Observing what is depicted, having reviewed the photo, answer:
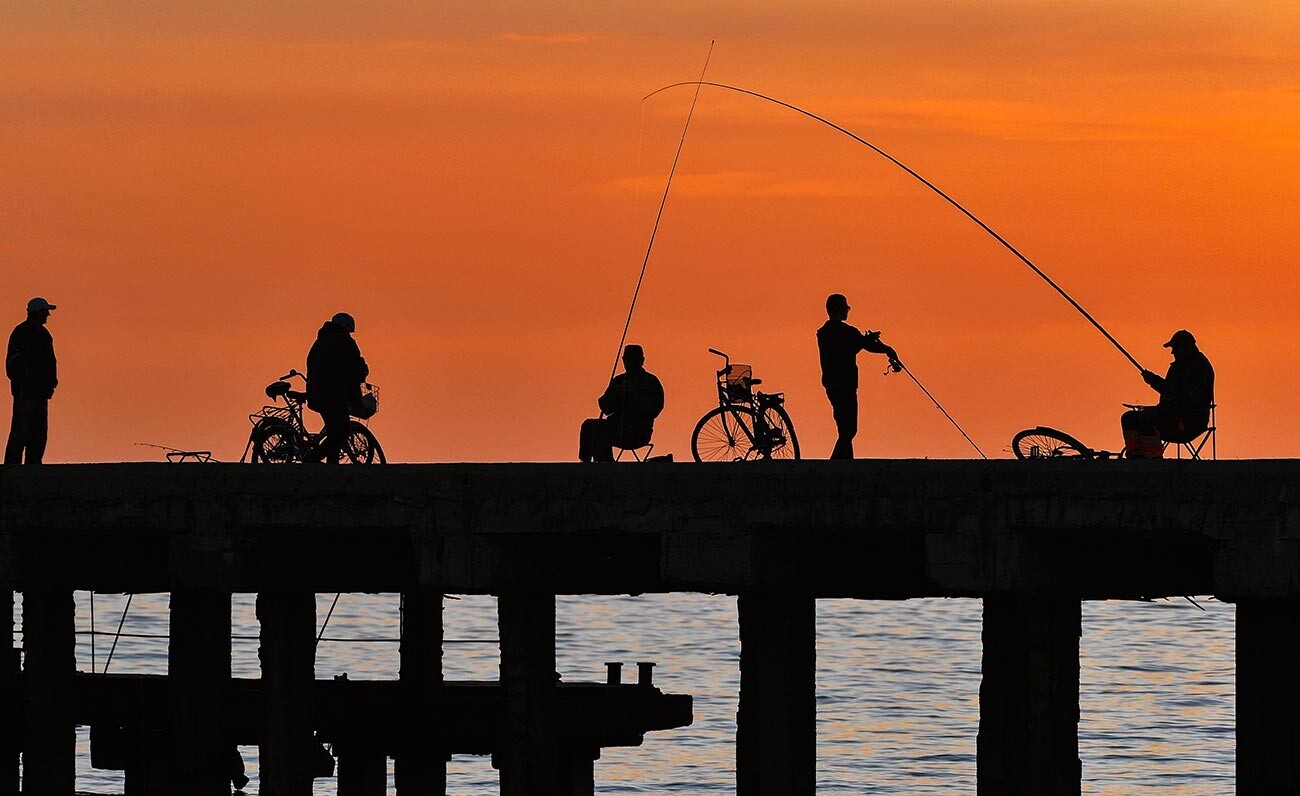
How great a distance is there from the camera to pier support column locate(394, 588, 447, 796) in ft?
72.9

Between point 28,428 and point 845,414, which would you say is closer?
point 845,414

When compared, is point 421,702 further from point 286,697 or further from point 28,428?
point 286,697

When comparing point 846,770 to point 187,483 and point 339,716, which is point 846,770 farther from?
point 187,483

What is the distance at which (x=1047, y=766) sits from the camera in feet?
44.4

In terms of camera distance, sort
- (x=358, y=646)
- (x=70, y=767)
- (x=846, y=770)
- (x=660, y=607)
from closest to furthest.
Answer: (x=70, y=767)
(x=846, y=770)
(x=358, y=646)
(x=660, y=607)

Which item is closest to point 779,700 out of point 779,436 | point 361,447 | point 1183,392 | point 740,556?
point 740,556

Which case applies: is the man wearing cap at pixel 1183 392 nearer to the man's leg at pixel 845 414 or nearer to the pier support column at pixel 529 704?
the man's leg at pixel 845 414

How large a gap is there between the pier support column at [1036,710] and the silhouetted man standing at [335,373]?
7.96 metres

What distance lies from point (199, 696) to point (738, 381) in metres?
6.32

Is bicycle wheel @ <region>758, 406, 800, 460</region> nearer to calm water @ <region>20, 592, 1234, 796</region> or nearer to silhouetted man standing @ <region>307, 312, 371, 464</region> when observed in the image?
silhouetted man standing @ <region>307, 312, 371, 464</region>

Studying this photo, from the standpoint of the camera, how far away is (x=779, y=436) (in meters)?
21.4

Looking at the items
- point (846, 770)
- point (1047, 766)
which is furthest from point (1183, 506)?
point (846, 770)

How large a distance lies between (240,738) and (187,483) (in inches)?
252

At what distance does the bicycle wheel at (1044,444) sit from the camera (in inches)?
808
